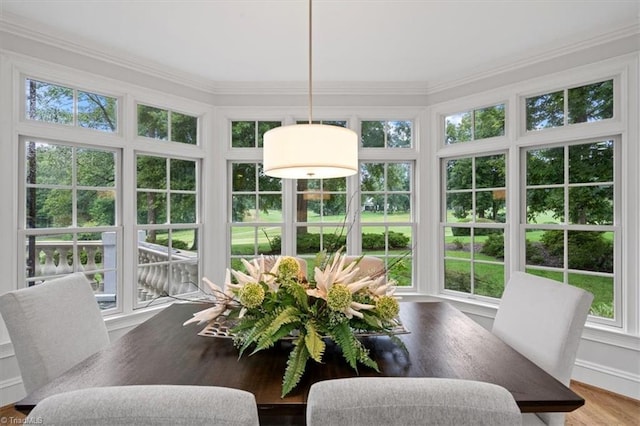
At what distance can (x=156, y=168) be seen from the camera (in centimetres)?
325

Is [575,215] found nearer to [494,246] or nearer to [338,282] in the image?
[494,246]

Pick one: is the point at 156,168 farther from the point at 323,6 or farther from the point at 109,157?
the point at 323,6

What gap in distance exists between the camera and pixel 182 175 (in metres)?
3.44

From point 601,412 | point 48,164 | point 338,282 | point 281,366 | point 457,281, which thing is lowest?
point 601,412

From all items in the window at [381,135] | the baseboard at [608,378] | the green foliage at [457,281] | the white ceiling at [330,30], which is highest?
the white ceiling at [330,30]

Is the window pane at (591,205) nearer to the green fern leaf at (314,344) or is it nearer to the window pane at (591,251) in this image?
the window pane at (591,251)

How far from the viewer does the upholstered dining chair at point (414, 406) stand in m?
0.65

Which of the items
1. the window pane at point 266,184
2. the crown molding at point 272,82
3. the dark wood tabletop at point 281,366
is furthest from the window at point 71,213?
the dark wood tabletop at point 281,366

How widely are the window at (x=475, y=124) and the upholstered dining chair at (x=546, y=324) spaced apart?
6.43 feet

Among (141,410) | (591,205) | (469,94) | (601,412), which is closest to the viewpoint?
(141,410)

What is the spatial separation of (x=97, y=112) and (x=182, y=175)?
2.91 feet

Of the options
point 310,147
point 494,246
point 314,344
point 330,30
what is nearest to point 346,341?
point 314,344

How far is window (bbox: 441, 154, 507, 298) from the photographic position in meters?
3.23

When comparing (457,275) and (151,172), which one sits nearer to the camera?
(151,172)
